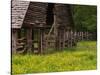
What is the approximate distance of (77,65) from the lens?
266 centimetres

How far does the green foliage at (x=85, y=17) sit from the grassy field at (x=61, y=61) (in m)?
0.19

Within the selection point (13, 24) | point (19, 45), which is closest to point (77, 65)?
point (19, 45)

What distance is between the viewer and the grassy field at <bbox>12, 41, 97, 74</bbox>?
2439mm

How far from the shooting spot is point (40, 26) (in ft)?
8.29

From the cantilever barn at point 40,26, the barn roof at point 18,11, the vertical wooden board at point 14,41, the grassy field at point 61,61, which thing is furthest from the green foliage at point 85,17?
the vertical wooden board at point 14,41

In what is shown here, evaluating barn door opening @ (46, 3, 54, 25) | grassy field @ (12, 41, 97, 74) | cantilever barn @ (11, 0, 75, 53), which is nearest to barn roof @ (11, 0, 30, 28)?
cantilever barn @ (11, 0, 75, 53)

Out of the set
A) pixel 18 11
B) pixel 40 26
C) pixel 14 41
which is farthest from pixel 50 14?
pixel 14 41

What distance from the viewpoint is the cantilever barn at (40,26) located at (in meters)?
2.44

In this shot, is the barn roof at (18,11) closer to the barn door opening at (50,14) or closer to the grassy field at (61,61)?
the barn door opening at (50,14)

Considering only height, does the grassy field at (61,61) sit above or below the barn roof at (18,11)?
below

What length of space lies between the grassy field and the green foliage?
186 mm

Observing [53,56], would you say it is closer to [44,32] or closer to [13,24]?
[44,32]

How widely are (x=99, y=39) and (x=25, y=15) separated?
0.99 m

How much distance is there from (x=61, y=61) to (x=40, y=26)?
48 centimetres
